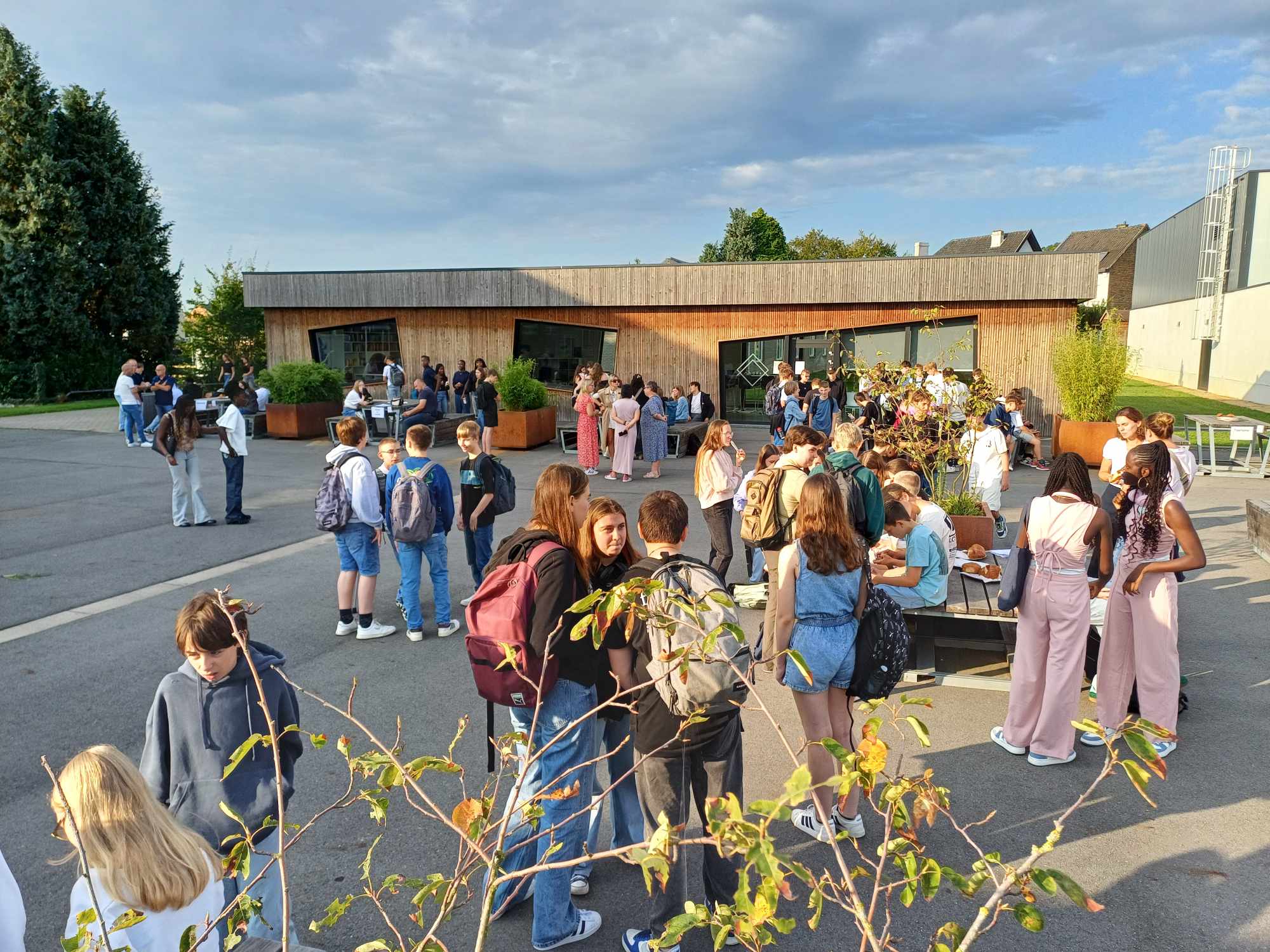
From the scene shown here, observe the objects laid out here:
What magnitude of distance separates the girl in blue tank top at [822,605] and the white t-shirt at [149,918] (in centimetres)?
247

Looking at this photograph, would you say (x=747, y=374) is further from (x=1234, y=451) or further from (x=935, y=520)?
(x=935, y=520)

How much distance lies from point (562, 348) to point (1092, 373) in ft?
40.3

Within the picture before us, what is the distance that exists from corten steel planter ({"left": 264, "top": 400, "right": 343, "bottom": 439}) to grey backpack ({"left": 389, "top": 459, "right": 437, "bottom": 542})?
48.8 feet

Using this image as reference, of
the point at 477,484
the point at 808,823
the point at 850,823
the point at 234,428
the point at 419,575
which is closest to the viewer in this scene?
the point at 850,823

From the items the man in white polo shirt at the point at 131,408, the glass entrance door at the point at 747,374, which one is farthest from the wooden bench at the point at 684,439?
the man in white polo shirt at the point at 131,408

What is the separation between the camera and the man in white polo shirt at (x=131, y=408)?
19.2 metres

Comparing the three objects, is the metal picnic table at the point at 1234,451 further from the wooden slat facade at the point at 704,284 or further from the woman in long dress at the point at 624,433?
the woman in long dress at the point at 624,433

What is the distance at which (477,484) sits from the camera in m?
7.61

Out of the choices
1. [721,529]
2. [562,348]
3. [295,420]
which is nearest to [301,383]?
[295,420]

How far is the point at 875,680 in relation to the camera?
4309 millimetres

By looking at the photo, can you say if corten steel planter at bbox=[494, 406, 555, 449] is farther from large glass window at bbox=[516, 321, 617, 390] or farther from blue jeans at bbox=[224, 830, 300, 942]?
blue jeans at bbox=[224, 830, 300, 942]

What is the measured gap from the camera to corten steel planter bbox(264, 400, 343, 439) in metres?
20.8

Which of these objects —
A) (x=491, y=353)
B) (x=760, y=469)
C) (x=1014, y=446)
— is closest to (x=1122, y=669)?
(x=760, y=469)

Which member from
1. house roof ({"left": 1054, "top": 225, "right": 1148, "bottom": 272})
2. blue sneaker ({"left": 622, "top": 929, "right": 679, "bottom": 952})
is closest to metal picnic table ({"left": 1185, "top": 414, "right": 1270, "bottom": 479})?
blue sneaker ({"left": 622, "top": 929, "right": 679, "bottom": 952})
